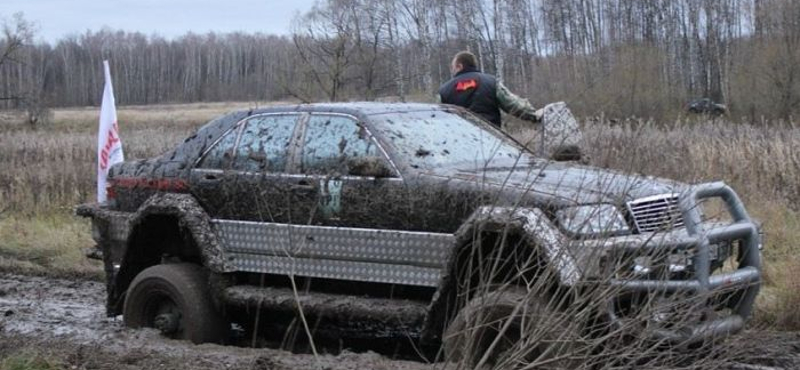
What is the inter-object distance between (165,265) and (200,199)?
1.88ft

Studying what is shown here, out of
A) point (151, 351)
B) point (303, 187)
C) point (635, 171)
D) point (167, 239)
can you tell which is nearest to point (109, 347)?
point (151, 351)

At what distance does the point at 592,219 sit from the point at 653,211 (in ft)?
1.99

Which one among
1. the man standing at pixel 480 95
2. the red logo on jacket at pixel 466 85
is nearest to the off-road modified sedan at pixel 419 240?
the man standing at pixel 480 95

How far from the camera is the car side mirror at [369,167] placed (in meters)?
7.37

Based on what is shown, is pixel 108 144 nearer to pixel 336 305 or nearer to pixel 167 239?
pixel 167 239

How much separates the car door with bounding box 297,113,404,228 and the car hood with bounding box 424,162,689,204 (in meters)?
0.40

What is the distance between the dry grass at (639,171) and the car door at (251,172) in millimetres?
2096

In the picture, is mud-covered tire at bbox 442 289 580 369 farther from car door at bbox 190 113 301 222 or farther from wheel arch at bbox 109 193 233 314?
wheel arch at bbox 109 193 233 314

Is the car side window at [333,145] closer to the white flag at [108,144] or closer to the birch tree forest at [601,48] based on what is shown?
the white flag at [108,144]

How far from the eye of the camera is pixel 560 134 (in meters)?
8.25

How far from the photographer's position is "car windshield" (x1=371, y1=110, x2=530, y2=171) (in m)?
7.64

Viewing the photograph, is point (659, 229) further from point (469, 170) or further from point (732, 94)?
point (732, 94)

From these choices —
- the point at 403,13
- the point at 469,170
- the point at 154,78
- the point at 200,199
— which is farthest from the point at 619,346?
the point at 154,78

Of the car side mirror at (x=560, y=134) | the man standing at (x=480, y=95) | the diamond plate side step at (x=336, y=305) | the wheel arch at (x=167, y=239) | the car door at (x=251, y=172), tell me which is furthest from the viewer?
the man standing at (x=480, y=95)
